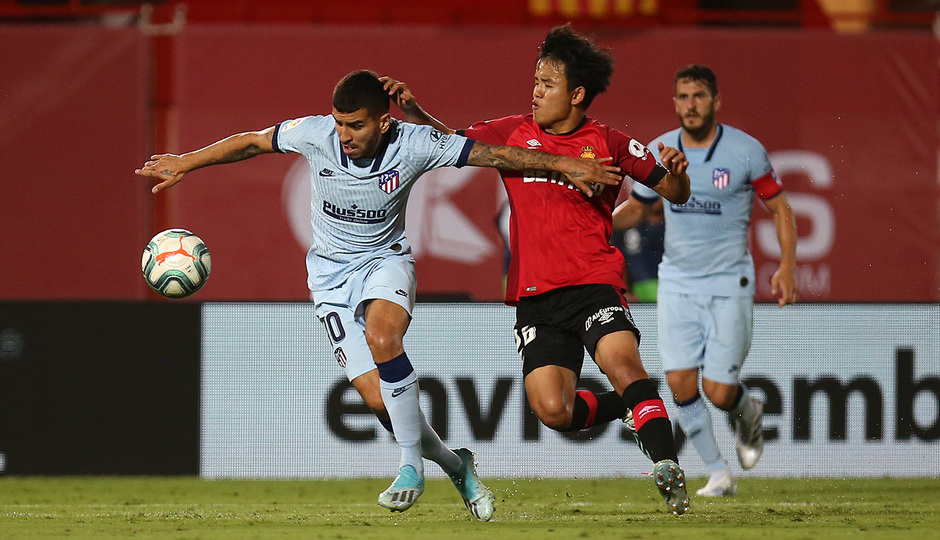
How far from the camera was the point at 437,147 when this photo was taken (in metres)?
5.71

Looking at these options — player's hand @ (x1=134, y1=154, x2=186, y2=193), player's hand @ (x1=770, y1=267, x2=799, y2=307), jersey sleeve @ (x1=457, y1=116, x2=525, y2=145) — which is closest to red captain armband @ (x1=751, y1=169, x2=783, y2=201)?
player's hand @ (x1=770, y1=267, x2=799, y2=307)

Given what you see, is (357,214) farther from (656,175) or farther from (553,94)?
(656,175)

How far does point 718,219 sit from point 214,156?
9.64ft

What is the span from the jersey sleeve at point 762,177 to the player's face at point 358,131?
2527mm

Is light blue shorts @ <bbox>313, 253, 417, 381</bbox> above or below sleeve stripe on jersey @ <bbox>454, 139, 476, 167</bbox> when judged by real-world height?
below

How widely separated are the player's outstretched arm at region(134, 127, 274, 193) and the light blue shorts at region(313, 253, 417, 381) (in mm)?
729

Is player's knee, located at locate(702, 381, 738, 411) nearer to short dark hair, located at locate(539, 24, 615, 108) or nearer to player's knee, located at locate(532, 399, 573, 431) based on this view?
player's knee, located at locate(532, 399, 573, 431)

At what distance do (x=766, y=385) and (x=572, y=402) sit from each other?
2.98 m

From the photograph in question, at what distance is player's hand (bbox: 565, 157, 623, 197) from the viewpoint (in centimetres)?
539

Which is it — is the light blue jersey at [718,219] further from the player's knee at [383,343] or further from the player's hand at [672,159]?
the player's knee at [383,343]

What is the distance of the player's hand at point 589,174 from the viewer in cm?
539

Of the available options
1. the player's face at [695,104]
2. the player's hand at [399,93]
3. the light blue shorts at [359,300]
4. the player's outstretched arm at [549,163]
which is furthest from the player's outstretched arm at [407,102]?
the player's face at [695,104]

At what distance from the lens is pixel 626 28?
11.3m

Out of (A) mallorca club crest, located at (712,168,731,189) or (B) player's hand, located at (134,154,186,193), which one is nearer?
(B) player's hand, located at (134,154,186,193)
